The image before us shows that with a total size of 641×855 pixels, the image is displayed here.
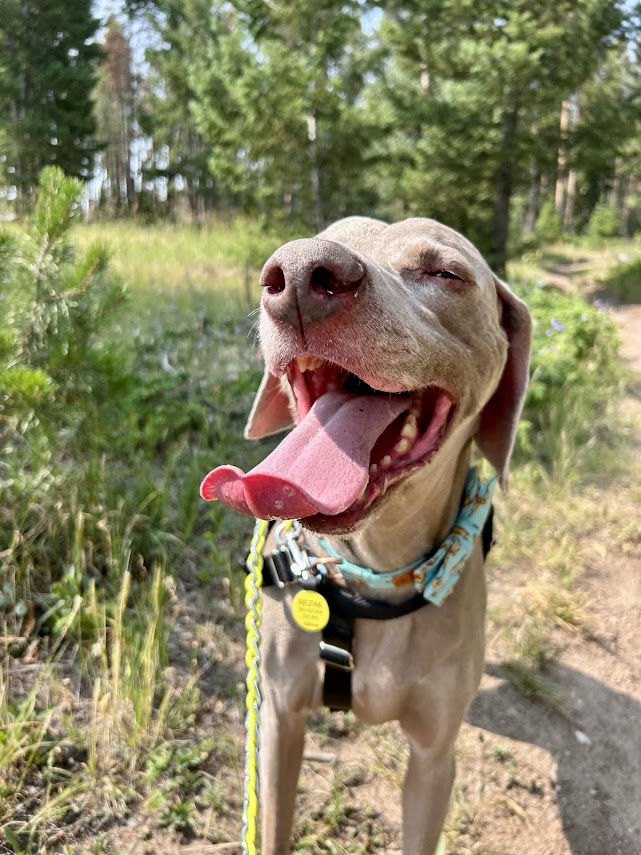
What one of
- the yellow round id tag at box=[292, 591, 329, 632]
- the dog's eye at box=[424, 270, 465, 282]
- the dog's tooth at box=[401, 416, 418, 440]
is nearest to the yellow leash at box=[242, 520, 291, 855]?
the yellow round id tag at box=[292, 591, 329, 632]

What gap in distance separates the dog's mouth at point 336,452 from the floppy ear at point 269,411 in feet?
1.57

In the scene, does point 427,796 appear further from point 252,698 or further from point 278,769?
point 252,698

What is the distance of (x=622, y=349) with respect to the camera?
7664 millimetres

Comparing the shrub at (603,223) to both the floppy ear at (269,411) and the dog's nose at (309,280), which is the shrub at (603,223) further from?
the dog's nose at (309,280)

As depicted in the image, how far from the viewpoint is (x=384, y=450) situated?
144 centimetres

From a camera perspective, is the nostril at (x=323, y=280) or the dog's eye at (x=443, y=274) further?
the dog's eye at (x=443, y=274)

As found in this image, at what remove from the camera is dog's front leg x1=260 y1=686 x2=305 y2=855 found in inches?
71.1

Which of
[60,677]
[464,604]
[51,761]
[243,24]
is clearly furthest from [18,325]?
[243,24]

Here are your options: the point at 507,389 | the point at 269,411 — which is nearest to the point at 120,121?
the point at 269,411

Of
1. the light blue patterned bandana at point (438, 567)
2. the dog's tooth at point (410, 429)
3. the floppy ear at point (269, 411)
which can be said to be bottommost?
the light blue patterned bandana at point (438, 567)

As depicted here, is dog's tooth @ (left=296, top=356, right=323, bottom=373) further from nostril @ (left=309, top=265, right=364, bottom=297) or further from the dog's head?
nostril @ (left=309, top=265, right=364, bottom=297)

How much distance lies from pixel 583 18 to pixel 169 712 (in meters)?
12.5

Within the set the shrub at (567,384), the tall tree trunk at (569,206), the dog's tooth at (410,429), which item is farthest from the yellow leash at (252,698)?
the tall tree trunk at (569,206)

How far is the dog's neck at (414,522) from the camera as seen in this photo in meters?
1.61
